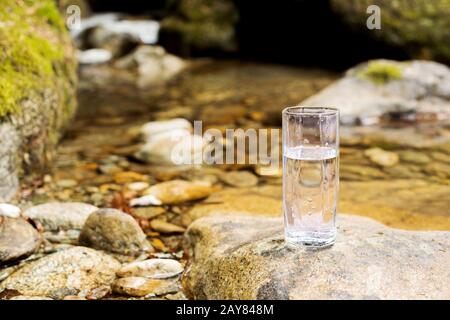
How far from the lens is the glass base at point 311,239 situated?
109 inches

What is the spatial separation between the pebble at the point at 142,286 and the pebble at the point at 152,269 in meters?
0.07

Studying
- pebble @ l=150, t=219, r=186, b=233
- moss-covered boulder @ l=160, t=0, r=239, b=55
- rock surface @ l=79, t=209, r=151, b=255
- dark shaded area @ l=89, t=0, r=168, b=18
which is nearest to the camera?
rock surface @ l=79, t=209, r=151, b=255

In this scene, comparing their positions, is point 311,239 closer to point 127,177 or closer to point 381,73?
point 127,177

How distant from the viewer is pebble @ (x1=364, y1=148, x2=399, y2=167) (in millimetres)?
5827

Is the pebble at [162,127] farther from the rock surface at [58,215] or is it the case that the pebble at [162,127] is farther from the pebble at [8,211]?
the pebble at [8,211]

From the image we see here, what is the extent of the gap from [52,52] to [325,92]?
4107 mm

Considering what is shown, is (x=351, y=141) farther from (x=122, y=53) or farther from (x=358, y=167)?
(x=122, y=53)

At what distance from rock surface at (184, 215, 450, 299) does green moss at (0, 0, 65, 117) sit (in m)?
2.41

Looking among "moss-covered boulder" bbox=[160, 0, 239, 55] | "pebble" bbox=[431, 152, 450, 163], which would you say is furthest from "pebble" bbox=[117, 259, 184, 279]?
"moss-covered boulder" bbox=[160, 0, 239, 55]

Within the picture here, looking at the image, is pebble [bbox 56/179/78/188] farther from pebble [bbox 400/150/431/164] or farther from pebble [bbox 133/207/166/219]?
pebble [bbox 400/150/431/164]

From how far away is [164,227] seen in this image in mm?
4207

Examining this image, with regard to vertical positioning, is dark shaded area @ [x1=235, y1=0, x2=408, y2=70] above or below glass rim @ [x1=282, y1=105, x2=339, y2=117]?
above

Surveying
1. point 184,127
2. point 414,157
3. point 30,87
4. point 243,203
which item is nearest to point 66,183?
point 30,87

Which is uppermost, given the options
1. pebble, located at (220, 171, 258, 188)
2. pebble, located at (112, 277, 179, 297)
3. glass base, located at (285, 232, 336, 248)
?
glass base, located at (285, 232, 336, 248)
